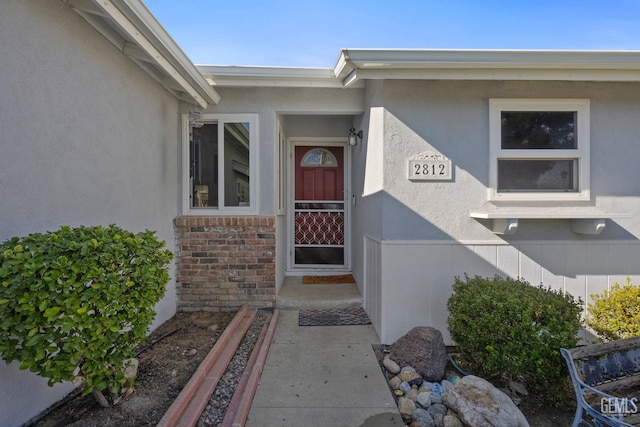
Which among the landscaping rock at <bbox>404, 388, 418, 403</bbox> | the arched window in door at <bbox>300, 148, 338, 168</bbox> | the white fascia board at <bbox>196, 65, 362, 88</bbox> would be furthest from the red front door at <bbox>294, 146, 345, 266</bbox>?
the landscaping rock at <bbox>404, 388, 418, 403</bbox>

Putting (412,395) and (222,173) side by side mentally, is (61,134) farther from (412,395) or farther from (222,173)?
(412,395)

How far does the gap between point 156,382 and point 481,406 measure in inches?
104

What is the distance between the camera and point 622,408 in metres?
2.18

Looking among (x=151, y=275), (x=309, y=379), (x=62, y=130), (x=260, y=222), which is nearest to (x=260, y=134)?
(x=260, y=222)

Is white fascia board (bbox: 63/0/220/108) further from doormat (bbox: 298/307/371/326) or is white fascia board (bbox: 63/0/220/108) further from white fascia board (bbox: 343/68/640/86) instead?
doormat (bbox: 298/307/371/326)

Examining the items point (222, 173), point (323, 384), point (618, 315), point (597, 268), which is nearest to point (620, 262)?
point (597, 268)

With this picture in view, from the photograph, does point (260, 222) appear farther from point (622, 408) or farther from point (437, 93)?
point (622, 408)

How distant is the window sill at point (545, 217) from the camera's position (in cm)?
340

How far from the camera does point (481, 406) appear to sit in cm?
226

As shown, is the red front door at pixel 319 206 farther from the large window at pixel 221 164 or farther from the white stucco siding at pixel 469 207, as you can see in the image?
the white stucco siding at pixel 469 207

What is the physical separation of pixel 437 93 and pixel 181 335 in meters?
4.23

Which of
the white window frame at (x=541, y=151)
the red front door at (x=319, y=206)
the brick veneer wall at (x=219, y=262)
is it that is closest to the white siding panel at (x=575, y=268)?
the white window frame at (x=541, y=151)

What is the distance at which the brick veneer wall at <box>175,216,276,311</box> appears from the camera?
14.6 ft

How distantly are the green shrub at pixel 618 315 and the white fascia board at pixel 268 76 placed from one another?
393 cm
